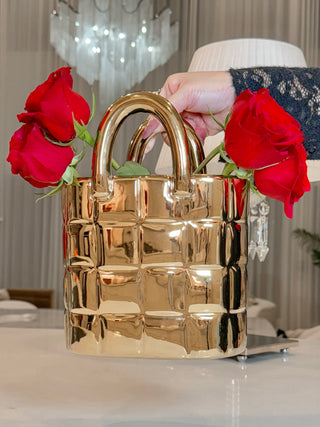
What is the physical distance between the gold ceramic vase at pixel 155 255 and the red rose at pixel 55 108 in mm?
34

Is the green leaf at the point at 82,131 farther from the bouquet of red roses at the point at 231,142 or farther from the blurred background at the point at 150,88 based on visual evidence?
the blurred background at the point at 150,88

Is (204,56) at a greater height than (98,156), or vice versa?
(204,56)

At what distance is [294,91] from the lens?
904mm

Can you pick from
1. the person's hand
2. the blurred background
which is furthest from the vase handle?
the blurred background

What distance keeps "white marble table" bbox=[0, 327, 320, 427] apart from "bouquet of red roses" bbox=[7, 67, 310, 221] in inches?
11.2

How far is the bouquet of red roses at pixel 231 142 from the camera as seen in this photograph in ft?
1.74

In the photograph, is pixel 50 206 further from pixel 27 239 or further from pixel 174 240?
pixel 174 240

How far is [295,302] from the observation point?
561cm

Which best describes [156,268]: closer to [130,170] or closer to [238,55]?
[130,170]

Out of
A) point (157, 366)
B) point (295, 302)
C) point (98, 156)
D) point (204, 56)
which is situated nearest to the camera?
point (98, 156)

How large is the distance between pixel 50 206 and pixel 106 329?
5.35 meters

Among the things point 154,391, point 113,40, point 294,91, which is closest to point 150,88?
point 113,40

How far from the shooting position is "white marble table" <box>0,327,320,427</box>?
729 millimetres

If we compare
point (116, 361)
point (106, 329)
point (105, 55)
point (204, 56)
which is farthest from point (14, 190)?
point (106, 329)
